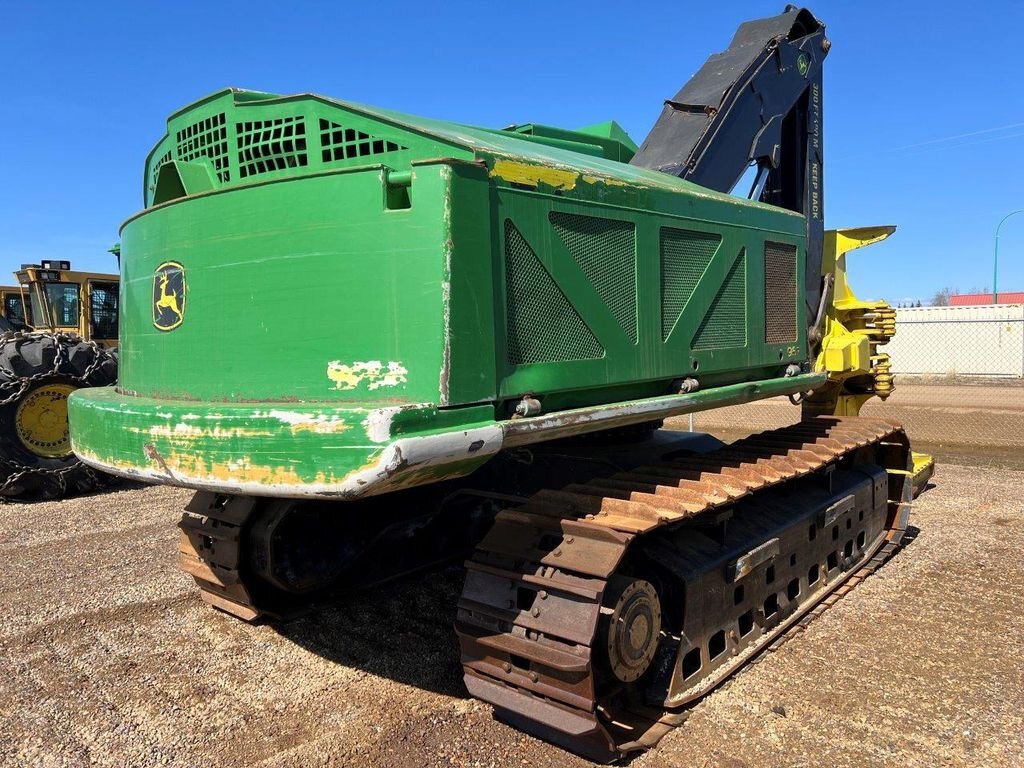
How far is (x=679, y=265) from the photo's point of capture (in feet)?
12.4

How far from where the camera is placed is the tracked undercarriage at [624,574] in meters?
2.96

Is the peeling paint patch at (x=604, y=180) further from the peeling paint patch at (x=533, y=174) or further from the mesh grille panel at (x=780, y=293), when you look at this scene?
the mesh grille panel at (x=780, y=293)

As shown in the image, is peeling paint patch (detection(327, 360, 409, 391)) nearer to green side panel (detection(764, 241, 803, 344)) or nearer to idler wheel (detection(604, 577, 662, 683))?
idler wheel (detection(604, 577, 662, 683))

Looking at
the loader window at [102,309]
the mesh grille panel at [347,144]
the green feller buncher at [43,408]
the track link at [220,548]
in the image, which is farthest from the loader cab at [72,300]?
the mesh grille panel at [347,144]

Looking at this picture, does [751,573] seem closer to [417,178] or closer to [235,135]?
[417,178]

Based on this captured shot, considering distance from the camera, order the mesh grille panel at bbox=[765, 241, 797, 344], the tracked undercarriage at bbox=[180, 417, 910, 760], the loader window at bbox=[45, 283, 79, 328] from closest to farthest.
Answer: the tracked undercarriage at bbox=[180, 417, 910, 760], the mesh grille panel at bbox=[765, 241, 797, 344], the loader window at bbox=[45, 283, 79, 328]

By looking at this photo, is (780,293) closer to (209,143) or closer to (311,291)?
(311,291)

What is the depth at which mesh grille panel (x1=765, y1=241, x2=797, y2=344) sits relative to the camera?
14.8ft

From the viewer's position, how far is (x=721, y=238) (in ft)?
13.3

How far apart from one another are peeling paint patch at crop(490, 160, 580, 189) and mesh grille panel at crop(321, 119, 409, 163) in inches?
16.2

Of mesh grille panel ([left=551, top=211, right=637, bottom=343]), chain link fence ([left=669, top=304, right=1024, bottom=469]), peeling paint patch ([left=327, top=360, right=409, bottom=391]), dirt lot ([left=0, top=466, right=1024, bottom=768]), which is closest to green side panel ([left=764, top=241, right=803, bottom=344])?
mesh grille panel ([left=551, top=211, right=637, bottom=343])

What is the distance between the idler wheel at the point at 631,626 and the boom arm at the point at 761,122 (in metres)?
2.77

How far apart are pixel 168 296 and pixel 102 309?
8.73 meters

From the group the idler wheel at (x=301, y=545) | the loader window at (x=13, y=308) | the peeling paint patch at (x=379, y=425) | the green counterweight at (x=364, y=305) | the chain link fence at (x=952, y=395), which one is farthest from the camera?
the loader window at (x=13, y=308)
